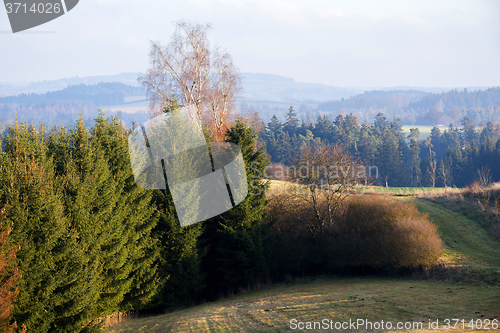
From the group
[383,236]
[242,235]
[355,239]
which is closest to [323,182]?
[355,239]

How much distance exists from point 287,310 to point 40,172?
1033 centimetres

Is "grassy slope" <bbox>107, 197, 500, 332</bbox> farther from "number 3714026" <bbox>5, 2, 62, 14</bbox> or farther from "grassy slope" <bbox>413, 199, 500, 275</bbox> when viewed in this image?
"number 3714026" <bbox>5, 2, 62, 14</bbox>

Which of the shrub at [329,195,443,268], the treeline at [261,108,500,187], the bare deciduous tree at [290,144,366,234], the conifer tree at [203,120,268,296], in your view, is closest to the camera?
the shrub at [329,195,443,268]

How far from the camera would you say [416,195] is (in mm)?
35625

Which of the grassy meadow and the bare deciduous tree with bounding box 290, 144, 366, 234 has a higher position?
the bare deciduous tree with bounding box 290, 144, 366, 234

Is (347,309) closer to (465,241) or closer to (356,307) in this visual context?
(356,307)

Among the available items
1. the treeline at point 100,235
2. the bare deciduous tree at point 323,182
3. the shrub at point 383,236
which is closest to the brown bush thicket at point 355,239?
the shrub at point 383,236

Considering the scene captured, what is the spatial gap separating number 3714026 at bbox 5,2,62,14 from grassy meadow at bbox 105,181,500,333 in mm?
12340

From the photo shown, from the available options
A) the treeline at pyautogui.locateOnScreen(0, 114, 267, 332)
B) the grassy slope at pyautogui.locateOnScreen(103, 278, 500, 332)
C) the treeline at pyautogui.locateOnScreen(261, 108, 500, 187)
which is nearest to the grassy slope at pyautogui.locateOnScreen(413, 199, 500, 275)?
the grassy slope at pyautogui.locateOnScreen(103, 278, 500, 332)

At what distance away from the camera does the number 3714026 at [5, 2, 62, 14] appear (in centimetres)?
1324

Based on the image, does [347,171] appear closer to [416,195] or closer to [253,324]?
[253,324]

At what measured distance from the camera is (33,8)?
13.9 meters

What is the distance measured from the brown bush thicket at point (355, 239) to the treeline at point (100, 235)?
93.5 inches

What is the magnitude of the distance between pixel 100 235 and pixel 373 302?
11.4 meters
